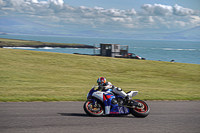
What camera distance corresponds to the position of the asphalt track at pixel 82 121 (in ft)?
24.1

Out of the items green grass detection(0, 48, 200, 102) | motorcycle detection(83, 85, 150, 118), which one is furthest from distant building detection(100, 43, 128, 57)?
motorcycle detection(83, 85, 150, 118)

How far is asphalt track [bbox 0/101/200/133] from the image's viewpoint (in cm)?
733

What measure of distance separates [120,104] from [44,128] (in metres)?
2.97

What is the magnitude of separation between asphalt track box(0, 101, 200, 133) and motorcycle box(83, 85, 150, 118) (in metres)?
0.20

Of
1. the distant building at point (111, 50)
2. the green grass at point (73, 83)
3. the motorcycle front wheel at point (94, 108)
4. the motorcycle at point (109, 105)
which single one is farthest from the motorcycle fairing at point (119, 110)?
the distant building at point (111, 50)

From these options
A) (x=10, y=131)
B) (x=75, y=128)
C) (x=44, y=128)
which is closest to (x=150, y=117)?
(x=75, y=128)

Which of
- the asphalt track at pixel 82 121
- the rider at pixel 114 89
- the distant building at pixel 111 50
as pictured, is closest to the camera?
the asphalt track at pixel 82 121

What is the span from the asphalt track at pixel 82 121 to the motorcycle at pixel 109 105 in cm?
20

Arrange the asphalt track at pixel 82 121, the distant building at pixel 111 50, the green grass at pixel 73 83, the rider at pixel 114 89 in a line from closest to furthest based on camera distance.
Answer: the asphalt track at pixel 82 121, the rider at pixel 114 89, the green grass at pixel 73 83, the distant building at pixel 111 50

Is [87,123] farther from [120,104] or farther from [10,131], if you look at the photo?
[10,131]

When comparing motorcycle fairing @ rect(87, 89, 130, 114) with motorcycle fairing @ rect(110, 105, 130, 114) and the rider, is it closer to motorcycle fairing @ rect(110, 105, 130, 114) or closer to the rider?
motorcycle fairing @ rect(110, 105, 130, 114)

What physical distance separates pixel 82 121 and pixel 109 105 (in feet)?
3.97

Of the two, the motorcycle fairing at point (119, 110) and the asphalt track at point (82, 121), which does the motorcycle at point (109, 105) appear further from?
the asphalt track at point (82, 121)

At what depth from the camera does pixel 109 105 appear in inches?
356
